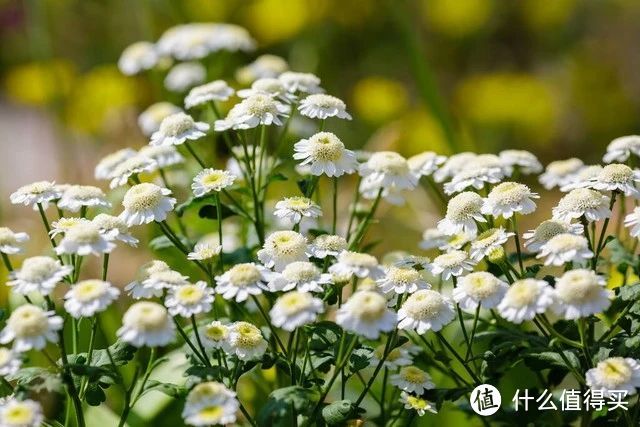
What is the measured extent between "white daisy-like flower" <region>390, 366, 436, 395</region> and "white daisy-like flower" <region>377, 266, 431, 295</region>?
12 centimetres

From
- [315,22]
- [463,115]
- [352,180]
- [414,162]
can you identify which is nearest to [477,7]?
[463,115]

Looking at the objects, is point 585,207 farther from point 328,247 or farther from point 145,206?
point 145,206

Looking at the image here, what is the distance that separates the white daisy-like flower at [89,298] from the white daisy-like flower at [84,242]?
0.19 ft

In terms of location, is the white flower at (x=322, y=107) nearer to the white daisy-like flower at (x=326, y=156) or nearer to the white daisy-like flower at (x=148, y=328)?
the white daisy-like flower at (x=326, y=156)

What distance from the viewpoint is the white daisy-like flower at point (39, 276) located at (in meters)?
0.92

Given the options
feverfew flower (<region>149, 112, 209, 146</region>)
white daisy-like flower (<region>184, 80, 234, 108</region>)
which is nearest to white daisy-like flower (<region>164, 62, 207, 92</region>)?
white daisy-like flower (<region>184, 80, 234, 108</region>)

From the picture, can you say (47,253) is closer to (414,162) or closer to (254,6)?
(414,162)

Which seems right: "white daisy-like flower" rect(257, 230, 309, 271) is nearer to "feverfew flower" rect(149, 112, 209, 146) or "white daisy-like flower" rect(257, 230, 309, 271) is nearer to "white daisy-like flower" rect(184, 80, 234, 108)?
"feverfew flower" rect(149, 112, 209, 146)

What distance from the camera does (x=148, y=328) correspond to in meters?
0.87

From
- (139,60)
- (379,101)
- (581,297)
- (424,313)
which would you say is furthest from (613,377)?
(379,101)

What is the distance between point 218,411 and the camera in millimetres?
852

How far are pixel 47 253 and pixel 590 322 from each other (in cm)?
91

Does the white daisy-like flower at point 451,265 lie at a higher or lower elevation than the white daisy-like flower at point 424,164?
lower

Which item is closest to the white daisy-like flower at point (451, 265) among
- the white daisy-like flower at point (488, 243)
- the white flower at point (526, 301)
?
the white daisy-like flower at point (488, 243)
